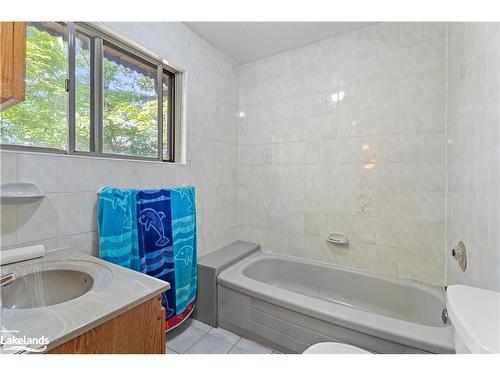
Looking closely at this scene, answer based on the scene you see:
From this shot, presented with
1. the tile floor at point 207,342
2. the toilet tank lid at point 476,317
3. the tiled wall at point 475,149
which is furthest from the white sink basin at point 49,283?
the tiled wall at point 475,149

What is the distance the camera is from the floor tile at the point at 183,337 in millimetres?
1484

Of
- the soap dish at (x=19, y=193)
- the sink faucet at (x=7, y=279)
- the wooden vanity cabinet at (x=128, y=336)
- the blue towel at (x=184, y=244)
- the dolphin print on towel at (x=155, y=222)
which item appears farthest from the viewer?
the blue towel at (x=184, y=244)

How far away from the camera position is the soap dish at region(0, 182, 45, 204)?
92 cm

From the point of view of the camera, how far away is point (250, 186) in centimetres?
235

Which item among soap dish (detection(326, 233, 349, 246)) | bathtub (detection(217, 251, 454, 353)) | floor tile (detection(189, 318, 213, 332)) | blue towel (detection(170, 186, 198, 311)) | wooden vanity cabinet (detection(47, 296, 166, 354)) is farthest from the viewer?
soap dish (detection(326, 233, 349, 246))

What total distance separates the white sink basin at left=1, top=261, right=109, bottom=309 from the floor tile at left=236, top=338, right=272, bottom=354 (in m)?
1.09

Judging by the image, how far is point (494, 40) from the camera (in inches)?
32.5

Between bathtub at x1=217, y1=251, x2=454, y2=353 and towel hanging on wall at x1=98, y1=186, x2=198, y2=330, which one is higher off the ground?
towel hanging on wall at x1=98, y1=186, x2=198, y2=330

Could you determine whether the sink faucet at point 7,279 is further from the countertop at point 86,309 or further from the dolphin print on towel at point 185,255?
the dolphin print on towel at point 185,255

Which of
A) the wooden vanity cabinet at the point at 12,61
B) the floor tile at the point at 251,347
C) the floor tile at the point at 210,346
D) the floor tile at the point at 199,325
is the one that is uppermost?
the wooden vanity cabinet at the point at 12,61

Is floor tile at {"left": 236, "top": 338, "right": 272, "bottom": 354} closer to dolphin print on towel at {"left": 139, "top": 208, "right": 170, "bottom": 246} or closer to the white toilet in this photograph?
dolphin print on towel at {"left": 139, "top": 208, "right": 170, "bottom": 246}

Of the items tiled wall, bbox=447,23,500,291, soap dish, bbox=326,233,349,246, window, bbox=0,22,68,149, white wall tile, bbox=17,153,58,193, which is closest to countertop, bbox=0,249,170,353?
white wall tile, bbox=17,153,58,193

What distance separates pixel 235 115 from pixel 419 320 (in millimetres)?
2313
